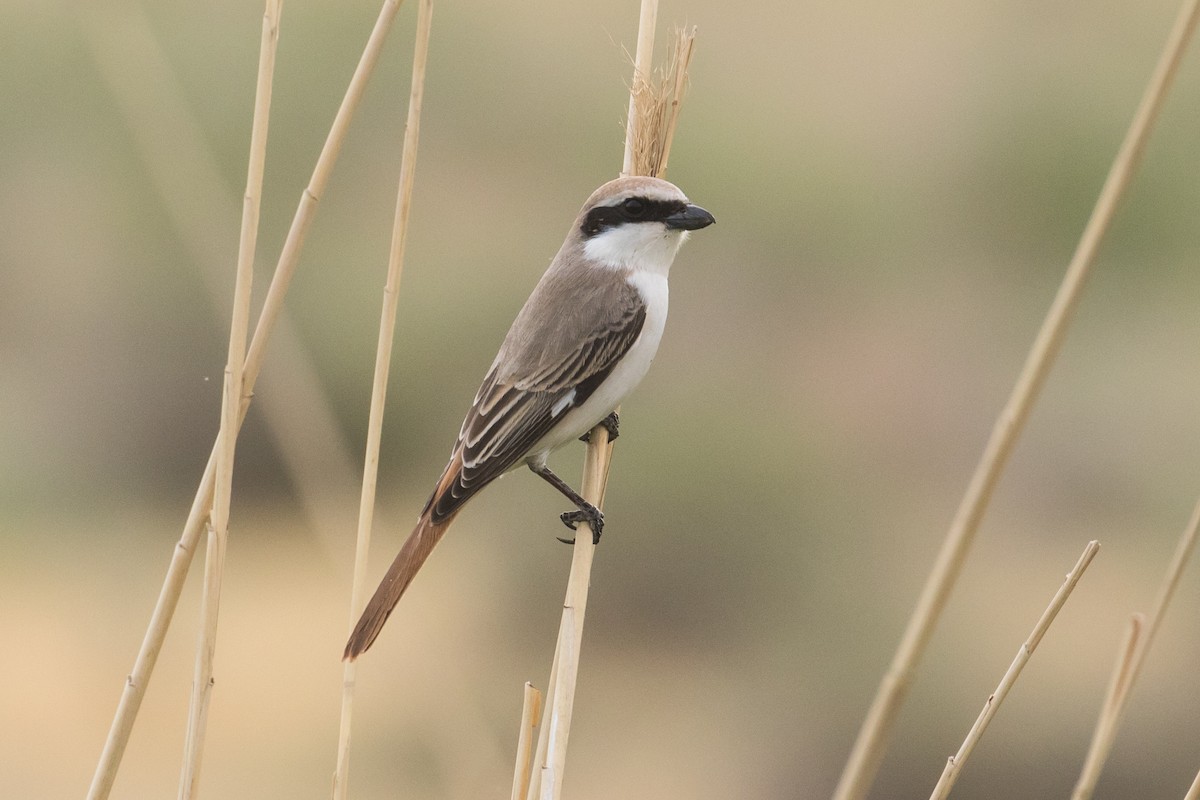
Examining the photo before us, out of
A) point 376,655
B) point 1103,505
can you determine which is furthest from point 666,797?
point 1103,505

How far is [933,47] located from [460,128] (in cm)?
430

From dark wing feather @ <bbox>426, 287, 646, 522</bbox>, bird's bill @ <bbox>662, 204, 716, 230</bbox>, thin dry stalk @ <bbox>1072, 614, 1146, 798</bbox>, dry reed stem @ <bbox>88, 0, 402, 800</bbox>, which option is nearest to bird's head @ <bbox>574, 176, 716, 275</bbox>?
bird's bill @ <bbox>662, 204, 716, 230</bbox>

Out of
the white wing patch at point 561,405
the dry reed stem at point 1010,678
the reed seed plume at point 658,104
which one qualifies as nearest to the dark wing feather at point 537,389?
the white wing patch at point 561,405

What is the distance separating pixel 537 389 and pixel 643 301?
0.35 metres

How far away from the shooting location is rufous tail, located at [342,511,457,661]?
2.38 m

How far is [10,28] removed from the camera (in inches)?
359

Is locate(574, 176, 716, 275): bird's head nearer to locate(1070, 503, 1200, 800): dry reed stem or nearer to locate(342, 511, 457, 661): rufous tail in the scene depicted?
locate(342, 511, 457, 661): rufous tail

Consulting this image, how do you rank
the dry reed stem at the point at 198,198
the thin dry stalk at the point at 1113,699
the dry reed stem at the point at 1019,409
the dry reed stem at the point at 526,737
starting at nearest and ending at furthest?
1. the dry reed stem at the point at 1019,409
2. the thin dry stalk at the point at 1113,699
3. the dry reed stem at the point at 526,737
4. the dry reed stem at the point at 198,198

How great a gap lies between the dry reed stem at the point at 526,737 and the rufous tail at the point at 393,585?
15.8 inches

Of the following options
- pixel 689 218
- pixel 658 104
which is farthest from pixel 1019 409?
pixel 689 218

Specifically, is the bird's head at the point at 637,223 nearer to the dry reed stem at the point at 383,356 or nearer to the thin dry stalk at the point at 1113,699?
the dry reed stem at the point at 383,356

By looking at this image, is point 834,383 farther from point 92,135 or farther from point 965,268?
point 92,135

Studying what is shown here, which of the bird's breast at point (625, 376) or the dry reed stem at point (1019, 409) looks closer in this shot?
the dry reed stem at point (1019, 409)

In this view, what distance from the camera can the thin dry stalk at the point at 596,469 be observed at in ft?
6.87
